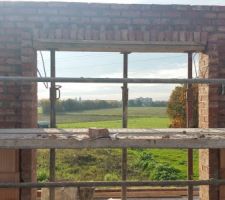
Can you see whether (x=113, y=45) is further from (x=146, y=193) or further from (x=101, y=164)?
(x=101, y=164)

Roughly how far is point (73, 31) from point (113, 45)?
1.64 feet

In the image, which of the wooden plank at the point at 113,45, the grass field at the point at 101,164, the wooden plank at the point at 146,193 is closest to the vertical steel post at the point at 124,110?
the wooden plank at the point at 113,45

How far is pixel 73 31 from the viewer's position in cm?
454

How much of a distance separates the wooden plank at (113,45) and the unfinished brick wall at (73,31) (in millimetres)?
49

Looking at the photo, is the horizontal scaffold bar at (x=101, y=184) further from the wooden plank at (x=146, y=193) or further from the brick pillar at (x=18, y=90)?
the wooden plank at (x=146, y=193)

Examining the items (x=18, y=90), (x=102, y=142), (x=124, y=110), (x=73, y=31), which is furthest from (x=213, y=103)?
(x=18, y=90)

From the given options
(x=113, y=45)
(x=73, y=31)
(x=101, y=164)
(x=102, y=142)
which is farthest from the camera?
(x=101, y=164)

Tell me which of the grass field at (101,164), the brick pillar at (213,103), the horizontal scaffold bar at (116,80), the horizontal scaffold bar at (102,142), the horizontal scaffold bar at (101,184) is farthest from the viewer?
the grass field at (101,164)

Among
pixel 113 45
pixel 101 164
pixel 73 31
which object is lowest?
pixel 101 164

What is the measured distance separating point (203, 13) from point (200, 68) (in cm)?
73

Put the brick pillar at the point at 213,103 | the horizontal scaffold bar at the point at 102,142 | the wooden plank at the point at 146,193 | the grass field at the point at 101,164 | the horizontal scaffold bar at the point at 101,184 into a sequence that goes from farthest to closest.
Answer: the grass field at the point at 101,164 → the wooden plank at the point at 146,193 → the brick pillar at the point at 213,103 → the horizontal scaffold bar at the point at 101,184 → the horizontal scaffold bar at the point at 102,142

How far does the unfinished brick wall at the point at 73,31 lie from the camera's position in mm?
4527

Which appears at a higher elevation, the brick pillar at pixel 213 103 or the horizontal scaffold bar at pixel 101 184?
the brick pillar at pixel 213 103

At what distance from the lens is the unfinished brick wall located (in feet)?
14.9
